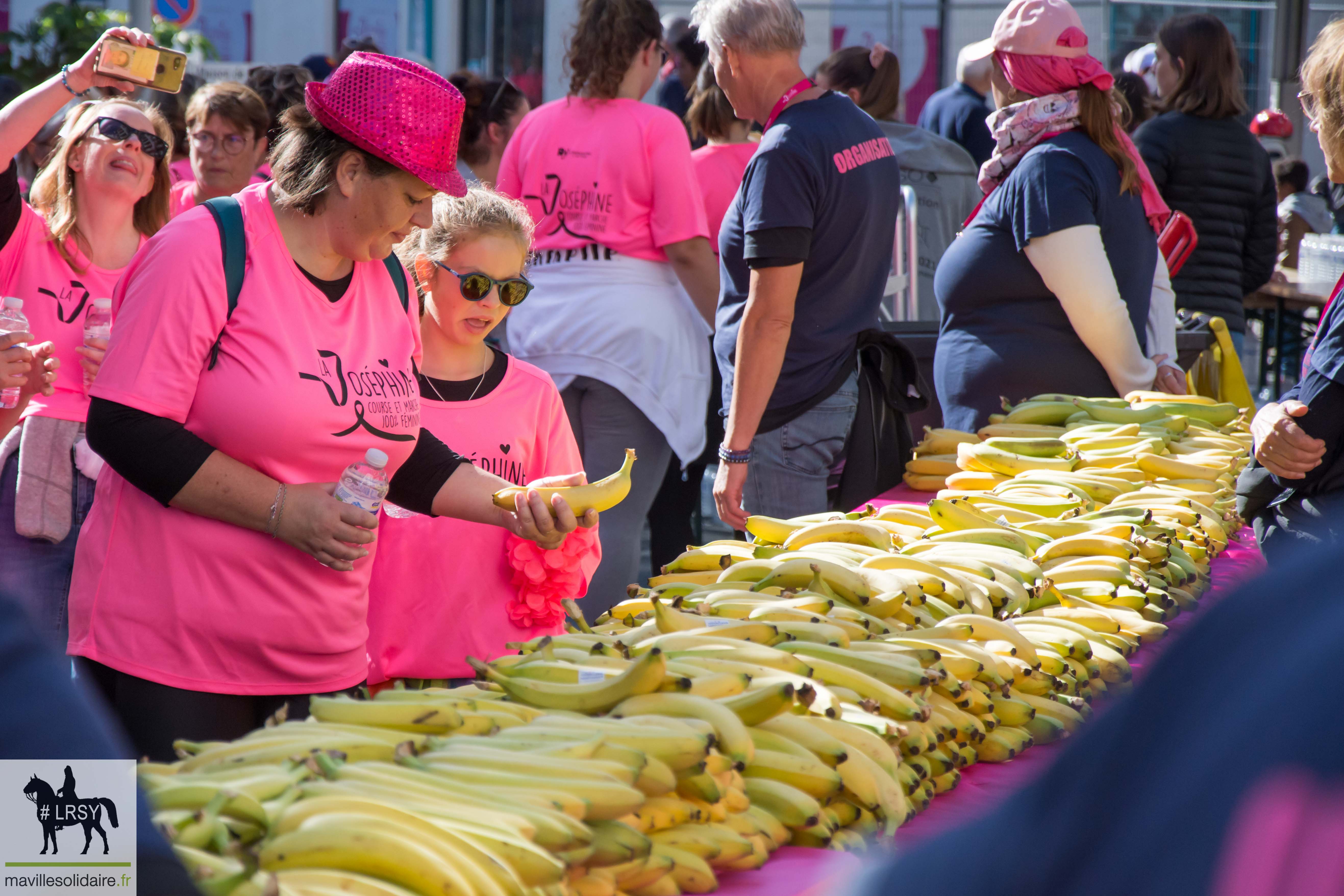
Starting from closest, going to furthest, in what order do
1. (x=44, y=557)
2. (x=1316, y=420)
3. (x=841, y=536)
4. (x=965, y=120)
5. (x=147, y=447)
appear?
(x=147, y=447)
(x=1316, y=420)
(x=841, y=536)
(x=44, y=557)
(x=965, y=120)

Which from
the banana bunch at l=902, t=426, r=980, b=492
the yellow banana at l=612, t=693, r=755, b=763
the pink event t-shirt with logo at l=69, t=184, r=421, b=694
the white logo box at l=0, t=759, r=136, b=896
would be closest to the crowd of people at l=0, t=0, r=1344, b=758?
the pink event t-shirt with logo at l=69, t=184, r=421, b=694

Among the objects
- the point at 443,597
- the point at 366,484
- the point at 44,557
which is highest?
the point at 366,484

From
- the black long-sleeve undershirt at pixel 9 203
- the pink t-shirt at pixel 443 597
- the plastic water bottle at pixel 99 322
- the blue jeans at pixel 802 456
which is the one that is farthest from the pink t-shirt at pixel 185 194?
the pink t-shirt at pixel 443 597

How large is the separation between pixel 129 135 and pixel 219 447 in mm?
1941

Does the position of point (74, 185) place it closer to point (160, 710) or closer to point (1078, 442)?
point (160, 710)

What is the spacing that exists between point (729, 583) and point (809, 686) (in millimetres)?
840

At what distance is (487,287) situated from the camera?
313 cm

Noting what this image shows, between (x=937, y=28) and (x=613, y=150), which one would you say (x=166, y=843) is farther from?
(x=937, y=28)

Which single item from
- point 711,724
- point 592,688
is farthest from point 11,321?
point 711,724

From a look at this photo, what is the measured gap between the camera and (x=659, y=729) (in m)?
1.64

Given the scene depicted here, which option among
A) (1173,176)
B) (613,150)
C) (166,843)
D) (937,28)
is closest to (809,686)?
(166,843)

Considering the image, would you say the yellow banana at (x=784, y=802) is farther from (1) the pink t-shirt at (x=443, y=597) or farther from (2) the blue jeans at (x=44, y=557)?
(2) the blue jeans at (x=44, y=557)

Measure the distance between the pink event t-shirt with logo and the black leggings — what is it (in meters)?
0.03

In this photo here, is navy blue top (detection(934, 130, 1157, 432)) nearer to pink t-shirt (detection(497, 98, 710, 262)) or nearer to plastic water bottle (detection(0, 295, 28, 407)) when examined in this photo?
pink t-shirt (detection(497, 98, 710, 262))
